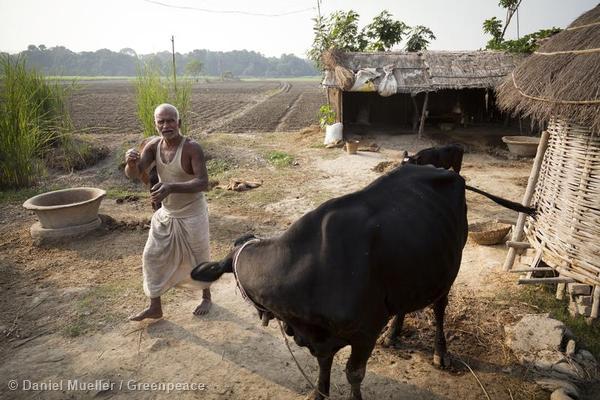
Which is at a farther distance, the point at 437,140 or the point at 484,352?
the point at 437,140

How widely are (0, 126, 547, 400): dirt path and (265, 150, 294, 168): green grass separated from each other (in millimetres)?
4380

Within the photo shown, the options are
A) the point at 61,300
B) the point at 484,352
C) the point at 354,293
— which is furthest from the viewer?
the point at 61,300

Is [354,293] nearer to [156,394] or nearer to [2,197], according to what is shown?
[156,394]

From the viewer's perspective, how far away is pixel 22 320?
418cm

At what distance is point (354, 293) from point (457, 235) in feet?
4.18

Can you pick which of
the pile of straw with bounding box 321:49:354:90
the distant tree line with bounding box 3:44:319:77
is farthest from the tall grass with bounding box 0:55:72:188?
the distant tree line with bounding box 3:44:319:77

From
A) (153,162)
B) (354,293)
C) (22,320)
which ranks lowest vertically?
(22,320)

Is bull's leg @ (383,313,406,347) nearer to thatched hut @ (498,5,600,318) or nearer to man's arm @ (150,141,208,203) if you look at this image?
thatched hut @ (498,5,600,318)

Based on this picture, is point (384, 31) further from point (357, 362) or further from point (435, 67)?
point (357, 362)

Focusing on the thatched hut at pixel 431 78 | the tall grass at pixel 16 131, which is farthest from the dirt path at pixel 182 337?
the thatched hut at pixel 431 78

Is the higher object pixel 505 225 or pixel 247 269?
pixel 247 269

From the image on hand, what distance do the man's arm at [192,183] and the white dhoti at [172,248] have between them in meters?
0.38

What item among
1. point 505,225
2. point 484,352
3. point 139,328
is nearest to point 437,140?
point 505,225

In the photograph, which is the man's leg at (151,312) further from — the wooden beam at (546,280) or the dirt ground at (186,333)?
the wooden beam at (546,280)
